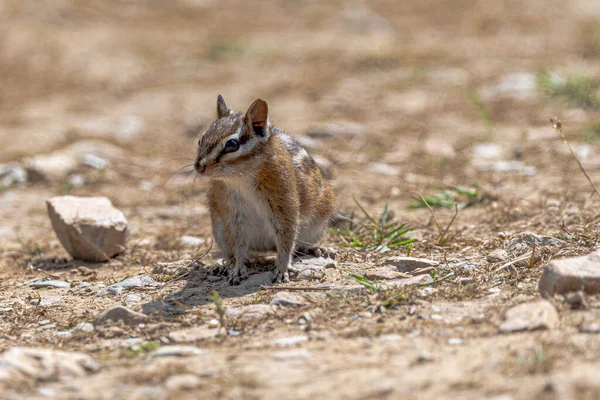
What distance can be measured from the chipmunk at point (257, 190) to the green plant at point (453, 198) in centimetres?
135

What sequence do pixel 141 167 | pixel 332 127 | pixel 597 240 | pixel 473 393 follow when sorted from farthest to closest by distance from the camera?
pixel 332 127 < pixel 141 167 < pixel 597 240 < pixel 473 393

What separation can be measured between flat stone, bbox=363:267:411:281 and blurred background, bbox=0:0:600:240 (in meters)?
1.44

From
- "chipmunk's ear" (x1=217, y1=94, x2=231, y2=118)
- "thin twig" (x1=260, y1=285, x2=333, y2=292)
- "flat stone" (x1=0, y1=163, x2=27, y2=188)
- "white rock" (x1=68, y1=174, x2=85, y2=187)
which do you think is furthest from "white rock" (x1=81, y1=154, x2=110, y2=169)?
"thin twig" (x1=260, y1=285, x2=333, y2=292)

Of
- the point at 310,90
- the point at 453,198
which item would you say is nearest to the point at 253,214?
the point at 453,198

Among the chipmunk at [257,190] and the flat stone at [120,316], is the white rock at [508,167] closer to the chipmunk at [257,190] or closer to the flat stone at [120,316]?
the chipmunk at [257,190]

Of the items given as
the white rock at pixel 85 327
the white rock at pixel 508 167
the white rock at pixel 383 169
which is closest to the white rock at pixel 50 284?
the white rock at pixel 85 327

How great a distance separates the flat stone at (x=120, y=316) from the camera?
4.40 m

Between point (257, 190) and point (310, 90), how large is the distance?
5.92 metres

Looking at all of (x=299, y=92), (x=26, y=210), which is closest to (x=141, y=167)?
(x=26, y=210)

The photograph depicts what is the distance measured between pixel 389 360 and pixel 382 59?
8.64 metres

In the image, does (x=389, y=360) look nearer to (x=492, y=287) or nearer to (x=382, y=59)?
(x=492, y=287)

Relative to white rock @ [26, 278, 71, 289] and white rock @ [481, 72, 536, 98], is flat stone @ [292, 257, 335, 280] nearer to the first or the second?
white rock @ [26, 278, 71, 289]

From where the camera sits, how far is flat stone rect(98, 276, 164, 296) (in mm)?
5074

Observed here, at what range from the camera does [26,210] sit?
7469mm
